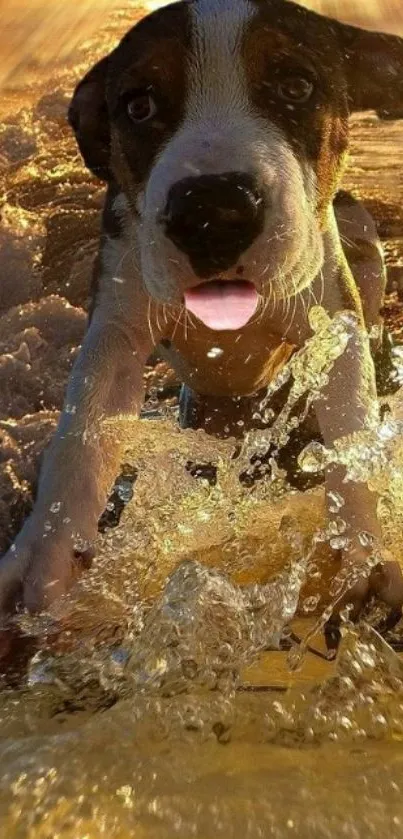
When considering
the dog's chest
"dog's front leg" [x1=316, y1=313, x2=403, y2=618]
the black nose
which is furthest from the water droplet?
the black nose

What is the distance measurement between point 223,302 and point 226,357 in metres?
0.34

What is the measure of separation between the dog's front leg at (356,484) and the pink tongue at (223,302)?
192 mm

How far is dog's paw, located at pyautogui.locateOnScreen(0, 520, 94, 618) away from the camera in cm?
164

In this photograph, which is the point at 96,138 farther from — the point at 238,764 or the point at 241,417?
the point at 238,764

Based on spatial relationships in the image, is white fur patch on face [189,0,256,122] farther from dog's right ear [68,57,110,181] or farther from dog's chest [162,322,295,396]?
dog's chest [162,322,295,396]

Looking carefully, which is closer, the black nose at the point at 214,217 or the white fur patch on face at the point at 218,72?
the black nose at the point at 214,217

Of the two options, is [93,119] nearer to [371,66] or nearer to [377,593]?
→ [371,66]

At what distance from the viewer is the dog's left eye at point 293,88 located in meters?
1.68

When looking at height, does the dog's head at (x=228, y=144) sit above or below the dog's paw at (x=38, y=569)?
above

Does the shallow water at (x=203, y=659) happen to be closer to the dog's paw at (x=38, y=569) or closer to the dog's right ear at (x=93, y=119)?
the dog's paw at (x=38, y=569)

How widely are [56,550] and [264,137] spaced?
669 millimetres

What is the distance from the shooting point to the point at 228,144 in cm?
156

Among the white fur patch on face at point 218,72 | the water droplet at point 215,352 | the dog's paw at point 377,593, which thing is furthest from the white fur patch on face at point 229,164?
the dog's paw at point 377,593

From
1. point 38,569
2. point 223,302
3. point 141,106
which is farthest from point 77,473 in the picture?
point 141,106
